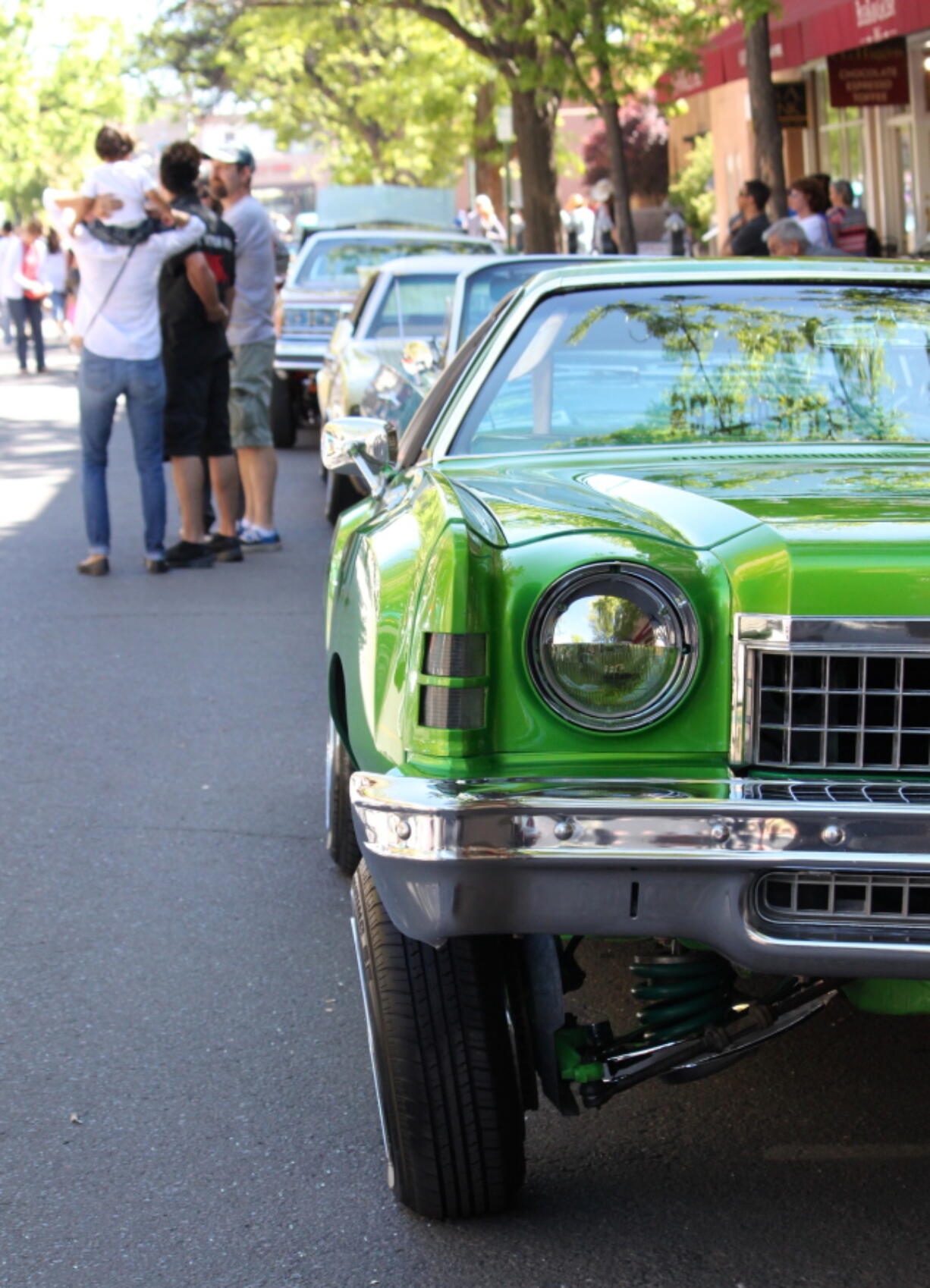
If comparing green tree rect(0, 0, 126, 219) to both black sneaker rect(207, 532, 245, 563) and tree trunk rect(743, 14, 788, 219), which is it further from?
black sneaker rect(207, 532, 245, 563)

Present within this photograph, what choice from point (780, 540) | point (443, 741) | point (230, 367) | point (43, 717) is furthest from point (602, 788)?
point (230, 367)

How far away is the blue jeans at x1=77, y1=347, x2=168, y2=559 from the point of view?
962 centimetres

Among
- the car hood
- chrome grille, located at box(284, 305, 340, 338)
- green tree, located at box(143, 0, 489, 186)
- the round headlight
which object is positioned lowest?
the round headlight

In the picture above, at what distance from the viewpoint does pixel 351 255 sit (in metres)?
16.8

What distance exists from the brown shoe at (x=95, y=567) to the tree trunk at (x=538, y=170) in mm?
13218

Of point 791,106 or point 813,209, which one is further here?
point 791,106

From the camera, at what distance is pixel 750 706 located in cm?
293

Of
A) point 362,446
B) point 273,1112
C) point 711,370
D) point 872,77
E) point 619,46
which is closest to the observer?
point 273,1112

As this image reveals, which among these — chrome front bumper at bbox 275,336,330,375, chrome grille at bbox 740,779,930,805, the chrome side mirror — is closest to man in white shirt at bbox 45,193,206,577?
the chrome side mirror

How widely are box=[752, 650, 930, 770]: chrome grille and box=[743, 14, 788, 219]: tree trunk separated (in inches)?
528

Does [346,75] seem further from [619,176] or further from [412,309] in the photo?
[412,309]

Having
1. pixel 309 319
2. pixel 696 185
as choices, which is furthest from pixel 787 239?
pixel 696 185

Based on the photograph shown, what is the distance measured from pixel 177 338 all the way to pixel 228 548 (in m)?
1.29

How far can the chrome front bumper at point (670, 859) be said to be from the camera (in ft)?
9.00
